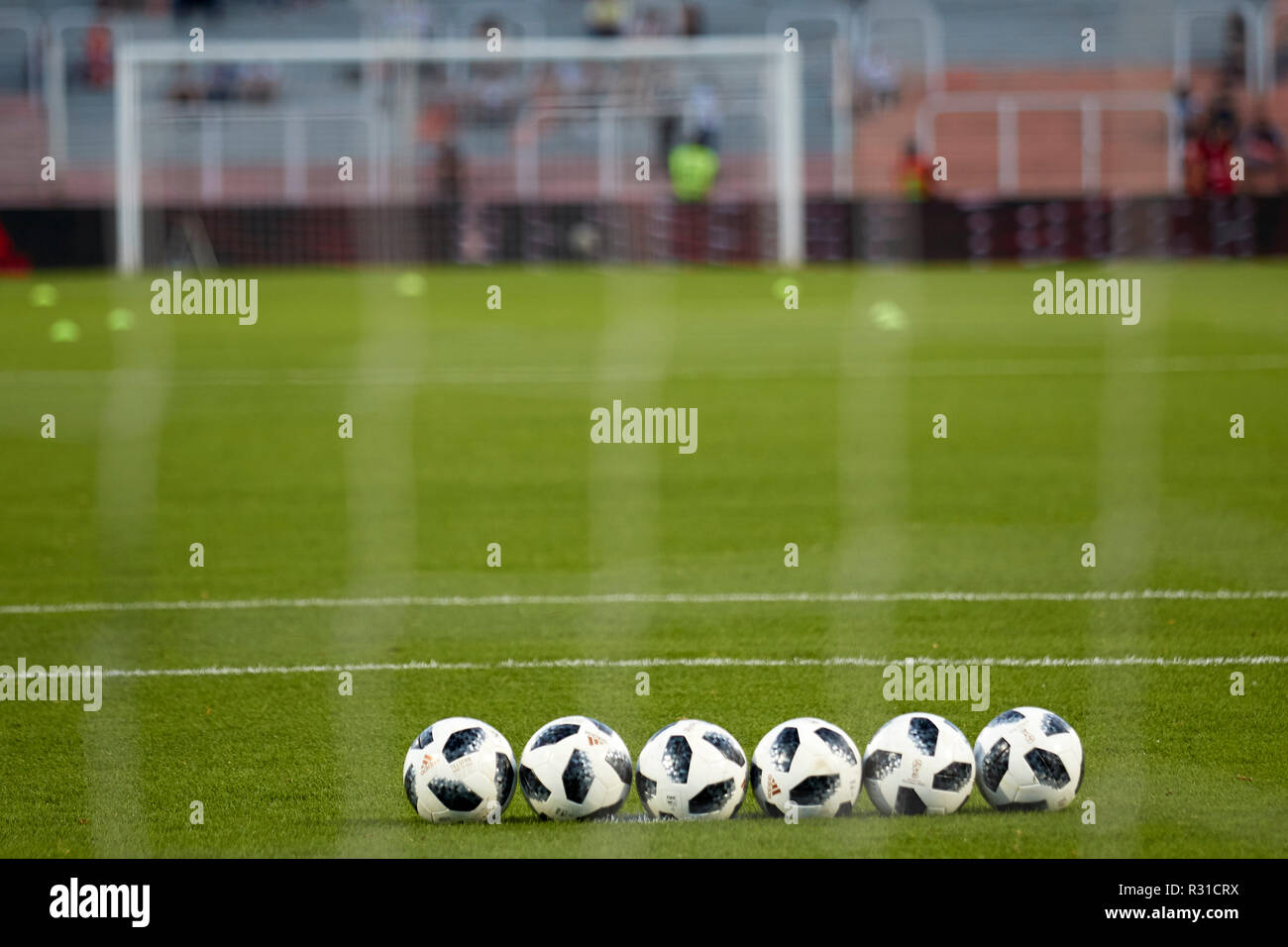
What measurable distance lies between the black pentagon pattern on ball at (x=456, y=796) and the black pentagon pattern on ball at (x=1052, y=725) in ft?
5.19

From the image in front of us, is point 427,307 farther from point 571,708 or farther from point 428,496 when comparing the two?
point 571,708

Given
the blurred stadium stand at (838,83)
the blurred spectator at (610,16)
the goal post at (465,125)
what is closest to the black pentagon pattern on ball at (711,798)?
the goal post at (465,125)

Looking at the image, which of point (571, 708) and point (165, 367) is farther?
point (165, 367)

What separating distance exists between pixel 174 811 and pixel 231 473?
268 inches

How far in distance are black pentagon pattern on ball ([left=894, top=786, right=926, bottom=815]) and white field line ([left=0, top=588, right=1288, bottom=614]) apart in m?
3.22

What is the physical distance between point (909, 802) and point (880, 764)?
0.13 m

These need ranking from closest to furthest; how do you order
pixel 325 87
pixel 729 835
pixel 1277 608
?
pixel 729 835, pixel 1277 608, pixel 325 87

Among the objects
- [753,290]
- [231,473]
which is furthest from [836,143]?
[231,473]

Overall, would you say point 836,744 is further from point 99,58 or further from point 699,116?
point 99,58

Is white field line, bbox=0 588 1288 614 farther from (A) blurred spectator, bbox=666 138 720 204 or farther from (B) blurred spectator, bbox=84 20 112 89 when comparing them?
(B) blurred spectator, bbox=84 20 112 89

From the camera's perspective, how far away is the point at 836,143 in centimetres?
3400

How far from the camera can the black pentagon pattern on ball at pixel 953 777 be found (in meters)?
4.90

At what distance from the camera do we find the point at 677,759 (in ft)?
16.2

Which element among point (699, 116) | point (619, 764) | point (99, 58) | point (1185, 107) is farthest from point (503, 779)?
point (99, 58)
